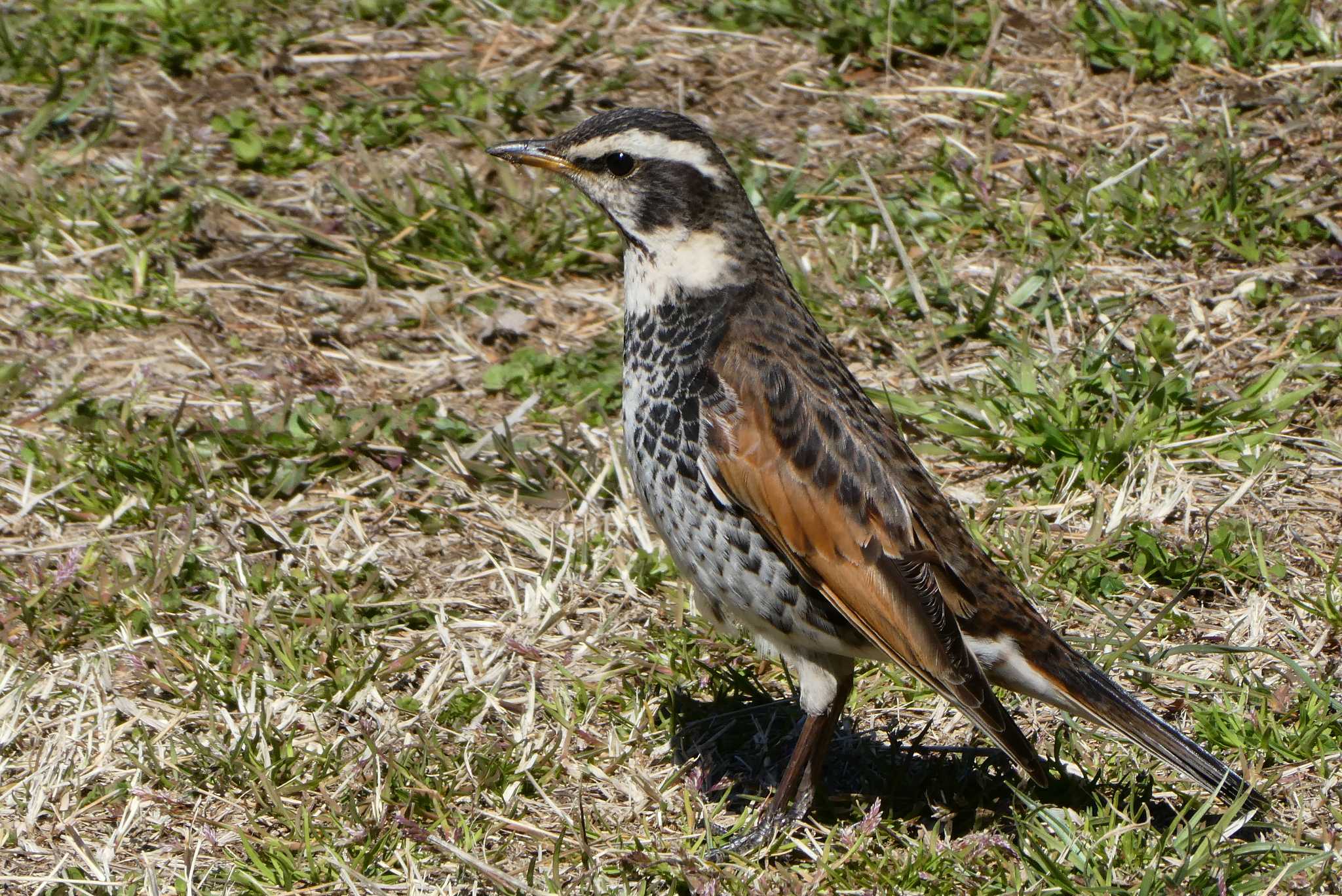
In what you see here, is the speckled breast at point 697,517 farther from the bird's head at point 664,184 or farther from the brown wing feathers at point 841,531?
the bird's head at point 664,184

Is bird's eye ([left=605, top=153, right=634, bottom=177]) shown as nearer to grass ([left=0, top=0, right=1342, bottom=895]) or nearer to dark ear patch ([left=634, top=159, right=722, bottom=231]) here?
dark ear patch ([left=634, top=159, right=722, bottom=231])

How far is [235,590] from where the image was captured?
19.4ft

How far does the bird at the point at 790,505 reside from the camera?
4.80 metres

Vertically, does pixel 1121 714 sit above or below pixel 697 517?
below

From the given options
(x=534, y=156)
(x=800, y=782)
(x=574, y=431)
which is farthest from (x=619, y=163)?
(x=800, y=782)

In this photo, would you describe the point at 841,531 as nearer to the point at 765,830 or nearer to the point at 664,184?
the point at 765,830

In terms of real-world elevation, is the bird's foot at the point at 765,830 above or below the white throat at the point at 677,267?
below

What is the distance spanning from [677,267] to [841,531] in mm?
1054

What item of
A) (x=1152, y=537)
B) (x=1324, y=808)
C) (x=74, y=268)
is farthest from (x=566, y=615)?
(x=74, y=268)

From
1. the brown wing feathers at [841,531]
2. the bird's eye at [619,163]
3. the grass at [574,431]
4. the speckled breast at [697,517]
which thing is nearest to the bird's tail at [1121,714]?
the grass at [574,431]

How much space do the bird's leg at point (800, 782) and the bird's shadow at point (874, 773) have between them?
0.17 meters

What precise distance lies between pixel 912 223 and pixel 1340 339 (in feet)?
6.49

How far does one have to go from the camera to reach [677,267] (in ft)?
17.4

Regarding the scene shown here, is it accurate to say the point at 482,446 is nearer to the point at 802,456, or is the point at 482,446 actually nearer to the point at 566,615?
the point at 566,615
